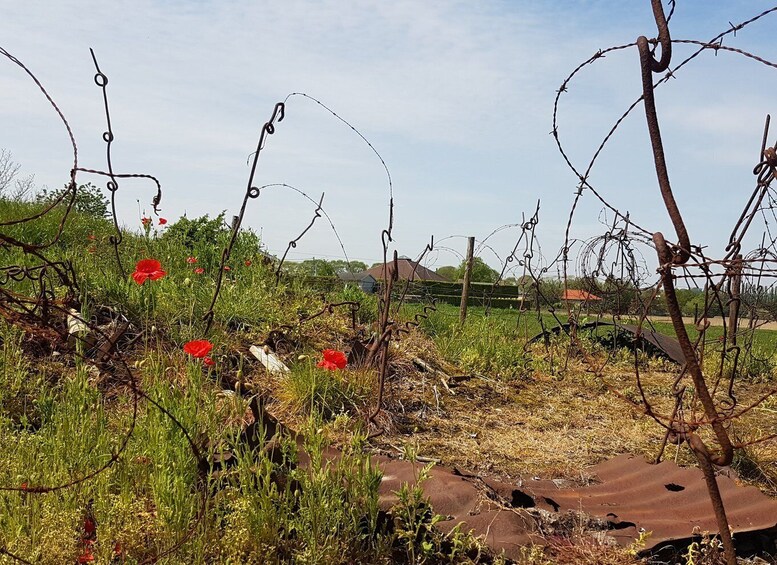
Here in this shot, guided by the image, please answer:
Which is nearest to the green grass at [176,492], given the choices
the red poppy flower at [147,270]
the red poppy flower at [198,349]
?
the red poppy flower at [198,349]

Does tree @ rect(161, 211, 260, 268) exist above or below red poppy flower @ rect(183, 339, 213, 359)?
above

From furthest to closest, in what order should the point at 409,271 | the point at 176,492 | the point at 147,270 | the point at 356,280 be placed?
the point at 409,271
the point at 356,280
the point at 147,270
the point at 176,492

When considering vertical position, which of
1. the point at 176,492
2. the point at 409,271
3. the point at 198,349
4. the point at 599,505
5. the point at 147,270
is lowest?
the point at 599,505

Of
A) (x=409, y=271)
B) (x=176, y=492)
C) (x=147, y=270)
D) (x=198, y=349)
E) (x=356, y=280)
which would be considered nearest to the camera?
(x=176, y=492)

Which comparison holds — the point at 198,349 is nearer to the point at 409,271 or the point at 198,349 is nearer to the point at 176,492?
the point at 176,492

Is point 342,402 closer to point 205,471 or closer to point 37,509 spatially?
point 205,471

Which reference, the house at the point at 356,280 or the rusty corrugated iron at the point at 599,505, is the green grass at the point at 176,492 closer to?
the rusty corrugated iron at the point at 599,505

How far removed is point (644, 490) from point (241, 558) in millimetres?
1735

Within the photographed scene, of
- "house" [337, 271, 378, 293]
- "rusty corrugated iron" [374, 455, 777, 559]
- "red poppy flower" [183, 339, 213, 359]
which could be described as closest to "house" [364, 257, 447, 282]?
"house" [337, 271, 378, 293]

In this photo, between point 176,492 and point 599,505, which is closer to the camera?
point 176,492

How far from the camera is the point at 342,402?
13.5ft

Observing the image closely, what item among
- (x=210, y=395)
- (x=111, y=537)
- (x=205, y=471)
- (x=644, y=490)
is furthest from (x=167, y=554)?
(x=644, y=490)

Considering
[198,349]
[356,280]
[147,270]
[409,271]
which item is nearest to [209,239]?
[356,280]

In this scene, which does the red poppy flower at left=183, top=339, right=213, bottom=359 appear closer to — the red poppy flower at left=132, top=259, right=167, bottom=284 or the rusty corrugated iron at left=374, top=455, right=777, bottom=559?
the rusty corrugated iron at left=374, top=455, right=777, bottom=559
